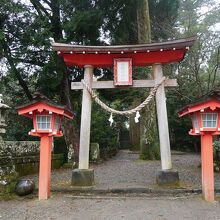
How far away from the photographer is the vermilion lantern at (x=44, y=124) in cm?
806

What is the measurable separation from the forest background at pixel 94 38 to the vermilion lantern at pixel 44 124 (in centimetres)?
481

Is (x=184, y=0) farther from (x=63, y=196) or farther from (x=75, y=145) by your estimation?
(x=63, y=196)

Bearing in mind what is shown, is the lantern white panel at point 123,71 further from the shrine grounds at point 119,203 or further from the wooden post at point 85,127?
the shrine grounds at point 119,203

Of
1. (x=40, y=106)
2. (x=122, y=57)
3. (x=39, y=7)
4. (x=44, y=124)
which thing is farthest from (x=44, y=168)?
(x=39, y=7)

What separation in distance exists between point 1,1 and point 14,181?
6672mm

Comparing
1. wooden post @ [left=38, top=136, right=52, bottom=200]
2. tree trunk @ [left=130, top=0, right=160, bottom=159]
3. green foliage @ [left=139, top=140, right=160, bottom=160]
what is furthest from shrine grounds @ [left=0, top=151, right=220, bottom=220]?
green foliage @ [left=139, top=140, right=160, bottom=160]

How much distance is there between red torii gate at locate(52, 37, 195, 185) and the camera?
9.05m

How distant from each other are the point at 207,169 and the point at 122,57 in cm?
404

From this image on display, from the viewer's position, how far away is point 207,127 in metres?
7.86

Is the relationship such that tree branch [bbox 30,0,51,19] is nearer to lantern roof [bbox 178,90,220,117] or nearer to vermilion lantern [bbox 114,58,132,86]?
vermilion lantern [bbox 114,58,132,86]

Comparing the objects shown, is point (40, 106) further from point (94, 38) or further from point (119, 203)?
point (94, 38)

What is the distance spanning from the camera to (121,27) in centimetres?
Result: 1470

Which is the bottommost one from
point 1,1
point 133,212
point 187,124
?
point 133,212

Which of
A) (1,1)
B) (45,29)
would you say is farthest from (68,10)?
(1,1)
